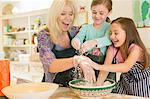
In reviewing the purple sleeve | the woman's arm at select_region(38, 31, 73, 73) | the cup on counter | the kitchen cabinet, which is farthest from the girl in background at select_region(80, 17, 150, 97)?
the kitchen cabinet

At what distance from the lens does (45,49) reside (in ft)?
4.64

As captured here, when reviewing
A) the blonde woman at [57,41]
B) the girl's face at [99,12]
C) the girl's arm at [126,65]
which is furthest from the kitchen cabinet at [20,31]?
the girl's arm at [126,65]

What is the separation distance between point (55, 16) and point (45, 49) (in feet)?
0.71

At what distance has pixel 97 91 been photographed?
40.3 inches

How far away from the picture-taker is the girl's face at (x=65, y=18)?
145 centimetres

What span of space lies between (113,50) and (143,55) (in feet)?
0.62

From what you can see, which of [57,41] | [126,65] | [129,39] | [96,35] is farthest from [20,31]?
[126,65]

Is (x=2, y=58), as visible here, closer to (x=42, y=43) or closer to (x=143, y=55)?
(x=42, y=43)

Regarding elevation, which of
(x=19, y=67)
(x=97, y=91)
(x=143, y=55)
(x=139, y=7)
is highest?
(x=139, y=7)

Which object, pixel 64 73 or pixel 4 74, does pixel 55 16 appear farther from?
pixel 4 74

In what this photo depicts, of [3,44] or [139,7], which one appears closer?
[139,7]

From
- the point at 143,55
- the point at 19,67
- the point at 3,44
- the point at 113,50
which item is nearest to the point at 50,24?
the point at 113,50

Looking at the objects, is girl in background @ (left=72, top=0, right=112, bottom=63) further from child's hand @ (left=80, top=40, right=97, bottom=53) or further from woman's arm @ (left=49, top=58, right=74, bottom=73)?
woman's arm @ (left=49, top=58, right=74, bottom=73)

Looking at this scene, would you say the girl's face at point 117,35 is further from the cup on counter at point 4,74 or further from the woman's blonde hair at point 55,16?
the cup on counter at point 4,74
